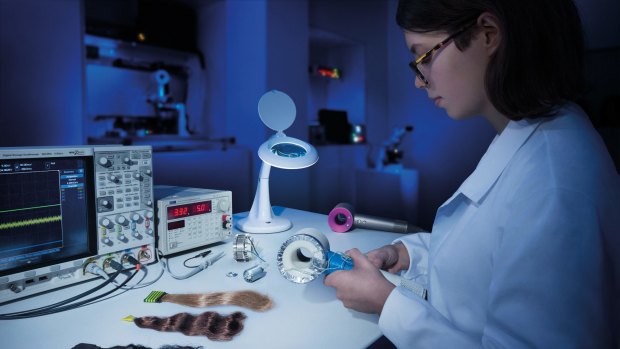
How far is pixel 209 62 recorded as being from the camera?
10.7 ft

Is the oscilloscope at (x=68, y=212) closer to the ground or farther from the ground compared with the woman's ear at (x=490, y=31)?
closer to the ground

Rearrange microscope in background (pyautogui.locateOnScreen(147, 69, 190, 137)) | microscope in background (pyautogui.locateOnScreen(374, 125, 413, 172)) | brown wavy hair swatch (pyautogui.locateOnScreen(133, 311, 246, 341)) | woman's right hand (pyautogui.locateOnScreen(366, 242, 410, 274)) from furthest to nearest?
microscope in background (pyautogui.locateOnScreen(374, 125, 413, 172)) < microscope in background (pyautogui.locateOnScreen(147, 69, 190, 137)) < woman's right hand (pyautogui.locateOnScreen(366, 242, 410, 274)) < brown wavy hair swatch (pyautogui.locateOnScreen(133, 311, 246, 341))

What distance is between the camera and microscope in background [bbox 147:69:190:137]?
2.77 m

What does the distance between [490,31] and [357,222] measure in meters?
1.00

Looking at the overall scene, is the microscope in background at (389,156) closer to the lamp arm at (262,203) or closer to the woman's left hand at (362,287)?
the lamp arm at (262,203)

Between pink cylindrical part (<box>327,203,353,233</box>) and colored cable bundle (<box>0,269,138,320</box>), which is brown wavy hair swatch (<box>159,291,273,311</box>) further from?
→ pink cylindrical part (<box>327,203,353,233</box>)

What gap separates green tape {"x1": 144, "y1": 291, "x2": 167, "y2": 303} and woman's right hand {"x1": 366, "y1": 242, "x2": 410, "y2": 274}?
1.88 ft

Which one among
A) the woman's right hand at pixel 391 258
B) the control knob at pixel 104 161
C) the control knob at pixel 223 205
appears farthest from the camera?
the control knob at pixel 223 205

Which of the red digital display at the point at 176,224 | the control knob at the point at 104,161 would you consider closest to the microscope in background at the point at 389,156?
the red digital display at the point at 176,224

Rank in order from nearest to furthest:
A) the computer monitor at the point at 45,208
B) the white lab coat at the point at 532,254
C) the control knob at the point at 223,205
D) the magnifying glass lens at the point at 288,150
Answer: the white lab coat at the point at 532,254 < the computer monitor at the point at 45,208 < the control knob at the point at 223,205 < the magnifying glass lens at the point at 288,150

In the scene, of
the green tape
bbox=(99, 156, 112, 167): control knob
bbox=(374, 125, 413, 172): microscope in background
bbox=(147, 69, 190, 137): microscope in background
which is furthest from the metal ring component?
bbox=(374, 125, 413, 172): microscope in background

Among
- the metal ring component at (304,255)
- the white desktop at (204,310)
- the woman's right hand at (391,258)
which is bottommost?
the white desktop at (204,310)

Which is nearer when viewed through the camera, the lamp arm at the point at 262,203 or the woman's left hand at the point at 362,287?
the woman's left hand at the point at 362,287

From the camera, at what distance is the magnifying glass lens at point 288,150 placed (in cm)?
138
